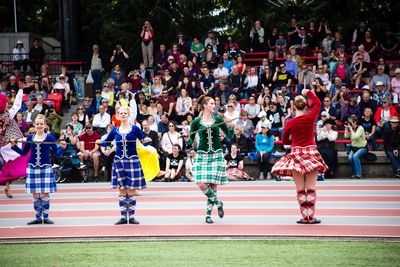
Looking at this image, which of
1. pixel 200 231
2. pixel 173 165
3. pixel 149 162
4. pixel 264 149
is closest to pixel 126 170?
pixel 200 231

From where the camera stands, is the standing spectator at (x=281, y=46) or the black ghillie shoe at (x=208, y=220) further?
the standing spectator at (x=281, y=46)

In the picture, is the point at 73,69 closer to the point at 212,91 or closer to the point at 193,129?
the point at 212,91

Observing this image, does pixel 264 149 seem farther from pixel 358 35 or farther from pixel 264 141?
pixel 358 35

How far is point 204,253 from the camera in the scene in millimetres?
10625

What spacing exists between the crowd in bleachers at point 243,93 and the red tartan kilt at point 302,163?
6.91m

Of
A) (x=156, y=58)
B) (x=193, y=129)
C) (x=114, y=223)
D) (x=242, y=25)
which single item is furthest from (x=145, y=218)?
(x=242, y=25)

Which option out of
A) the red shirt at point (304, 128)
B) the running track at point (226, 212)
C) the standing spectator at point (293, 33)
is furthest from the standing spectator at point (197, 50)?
the red shirt at point (304, 128)

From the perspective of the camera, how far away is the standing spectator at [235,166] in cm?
2033

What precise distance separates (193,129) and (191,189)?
5.26 meters

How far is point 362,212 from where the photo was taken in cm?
1420

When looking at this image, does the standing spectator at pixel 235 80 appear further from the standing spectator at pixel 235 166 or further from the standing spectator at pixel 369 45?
the standing spectator at pixel 235 166

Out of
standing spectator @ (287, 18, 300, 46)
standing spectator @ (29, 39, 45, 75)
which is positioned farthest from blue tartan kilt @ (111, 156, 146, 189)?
standing spectator @ (29, 39, 45, 75)

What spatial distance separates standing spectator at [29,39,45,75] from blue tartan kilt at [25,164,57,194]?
15324mm

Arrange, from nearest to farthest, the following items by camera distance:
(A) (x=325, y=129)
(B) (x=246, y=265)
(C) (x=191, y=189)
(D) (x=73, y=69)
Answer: (B) (x=246, y=265)
(C) (x=191, y=189)
(A) (x=325, y=129)
(D) (x=73, y=69)
